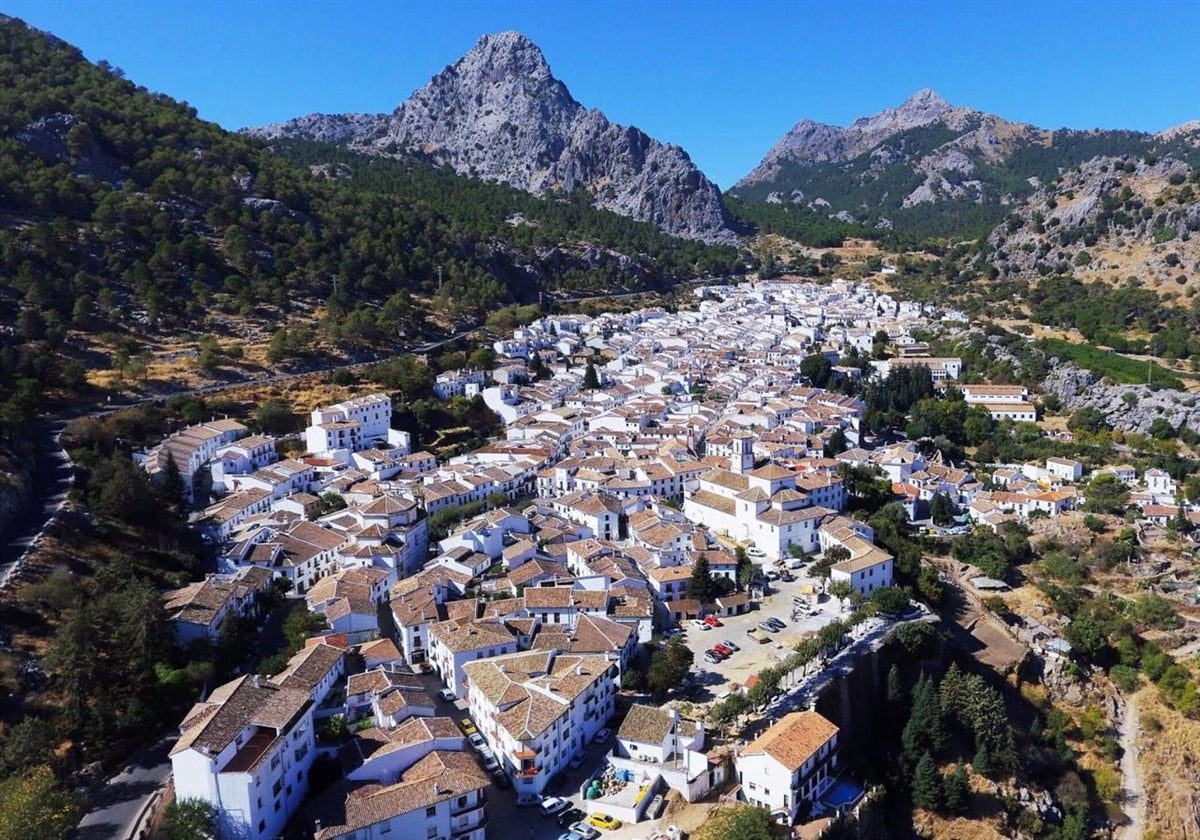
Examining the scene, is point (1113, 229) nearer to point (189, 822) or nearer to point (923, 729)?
point (923, 729)

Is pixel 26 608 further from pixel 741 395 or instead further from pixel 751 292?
pixel 751 292

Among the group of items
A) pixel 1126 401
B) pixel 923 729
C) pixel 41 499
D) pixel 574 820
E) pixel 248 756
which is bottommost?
pixel 923 729

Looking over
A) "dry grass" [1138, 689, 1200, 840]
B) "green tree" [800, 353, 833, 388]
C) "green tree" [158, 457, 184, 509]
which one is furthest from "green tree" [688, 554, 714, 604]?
"green tree" [800, 353, 833, 388]

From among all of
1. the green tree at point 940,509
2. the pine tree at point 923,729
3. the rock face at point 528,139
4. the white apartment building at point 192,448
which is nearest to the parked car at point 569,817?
the pine tree at point 923,729

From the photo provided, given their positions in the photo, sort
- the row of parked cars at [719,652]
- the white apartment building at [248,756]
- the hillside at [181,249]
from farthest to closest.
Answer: the hillside at [181,249]
the row of parked cars at [719,652]
the white apartment building at [248,756]

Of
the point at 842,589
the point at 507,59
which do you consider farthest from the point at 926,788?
the point at 507,59

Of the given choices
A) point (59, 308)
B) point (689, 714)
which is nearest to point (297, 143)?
point (59, 308)

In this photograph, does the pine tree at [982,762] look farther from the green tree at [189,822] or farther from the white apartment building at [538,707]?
the green tree at [189,822]
